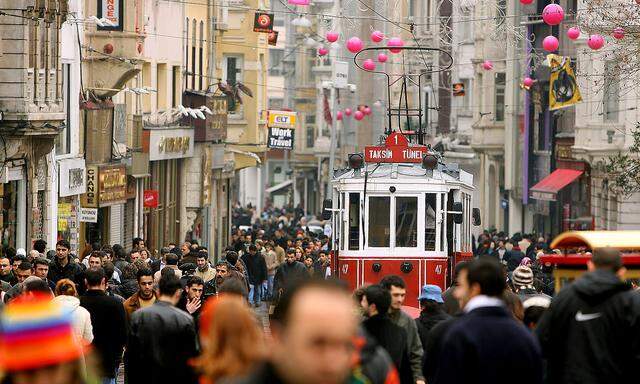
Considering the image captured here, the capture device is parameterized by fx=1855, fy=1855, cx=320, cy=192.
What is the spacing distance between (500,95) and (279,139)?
26.2 ft

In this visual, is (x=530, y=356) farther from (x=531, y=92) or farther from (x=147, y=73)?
(x=531, y=92)

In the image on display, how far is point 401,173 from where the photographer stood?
87.5ft

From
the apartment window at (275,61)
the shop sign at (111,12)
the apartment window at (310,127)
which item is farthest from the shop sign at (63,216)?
the apartment window at (275,61)

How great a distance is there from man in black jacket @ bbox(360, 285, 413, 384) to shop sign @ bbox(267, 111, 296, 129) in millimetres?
52490

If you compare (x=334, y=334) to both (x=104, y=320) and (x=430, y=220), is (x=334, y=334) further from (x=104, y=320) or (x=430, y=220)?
(x=430, y=220)

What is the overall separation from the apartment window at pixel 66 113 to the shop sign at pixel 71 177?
331mm

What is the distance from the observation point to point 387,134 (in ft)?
92.5

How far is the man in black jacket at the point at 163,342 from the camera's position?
12.3 m


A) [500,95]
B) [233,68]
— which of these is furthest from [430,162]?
[500,95]

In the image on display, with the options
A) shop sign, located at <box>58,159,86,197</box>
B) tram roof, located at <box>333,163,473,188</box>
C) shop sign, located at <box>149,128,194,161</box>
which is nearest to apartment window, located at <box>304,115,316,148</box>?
shop sign, located at <box>149,128,194,161</box>

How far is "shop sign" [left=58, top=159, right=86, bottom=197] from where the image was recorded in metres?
36.8

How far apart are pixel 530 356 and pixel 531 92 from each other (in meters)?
51.2

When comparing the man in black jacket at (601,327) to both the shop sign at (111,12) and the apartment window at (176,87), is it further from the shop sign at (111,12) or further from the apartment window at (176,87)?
the apartment window at (176,87)

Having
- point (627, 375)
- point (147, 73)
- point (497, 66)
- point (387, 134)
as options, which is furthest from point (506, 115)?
point (627, 375)
